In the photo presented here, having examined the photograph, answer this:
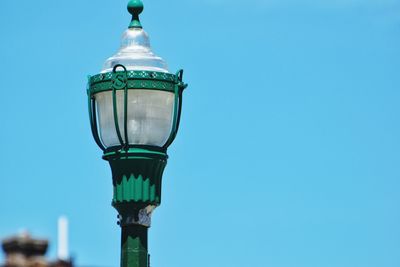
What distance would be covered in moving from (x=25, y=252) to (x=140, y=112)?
10243 millimetres

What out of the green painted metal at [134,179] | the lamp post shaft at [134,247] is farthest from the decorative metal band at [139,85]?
the lamp post shaft at [134,247]

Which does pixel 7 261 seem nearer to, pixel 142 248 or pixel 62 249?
pixel 62 249

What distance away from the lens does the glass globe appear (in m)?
30.5

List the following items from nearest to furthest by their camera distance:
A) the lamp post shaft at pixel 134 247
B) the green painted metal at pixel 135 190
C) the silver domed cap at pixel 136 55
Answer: the lamp post shaft at pixel 134 247 → the green painted metal at pixel 135 190 → the silver domed cap at pixel 136 55

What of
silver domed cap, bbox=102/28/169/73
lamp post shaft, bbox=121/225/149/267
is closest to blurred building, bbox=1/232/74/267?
lamp post shaft, bbox=121/225/149/267

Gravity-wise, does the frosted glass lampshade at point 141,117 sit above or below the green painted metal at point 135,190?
above

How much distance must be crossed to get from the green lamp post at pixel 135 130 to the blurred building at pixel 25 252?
30.8ft

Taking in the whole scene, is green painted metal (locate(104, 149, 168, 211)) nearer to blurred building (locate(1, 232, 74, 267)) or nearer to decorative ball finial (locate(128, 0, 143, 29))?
decorative ball finial (locate(128, 0, 143, 29))

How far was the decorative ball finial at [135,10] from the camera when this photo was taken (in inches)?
1247

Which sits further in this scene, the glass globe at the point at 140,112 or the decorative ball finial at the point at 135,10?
the decorative ball finial at the point at 135,10

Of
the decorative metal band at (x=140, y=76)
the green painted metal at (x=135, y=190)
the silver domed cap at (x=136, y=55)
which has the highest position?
the silver domed cap at (x=136, y=55)

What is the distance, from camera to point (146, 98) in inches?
1203

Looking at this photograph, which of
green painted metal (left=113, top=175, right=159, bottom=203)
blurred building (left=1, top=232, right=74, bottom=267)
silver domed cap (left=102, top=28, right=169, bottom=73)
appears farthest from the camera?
silver domed cap (left=102, top=28, right=169, bottom=73)

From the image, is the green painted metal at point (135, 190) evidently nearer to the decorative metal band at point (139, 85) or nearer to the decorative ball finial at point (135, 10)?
the decorative metal band at point (139, 85)
